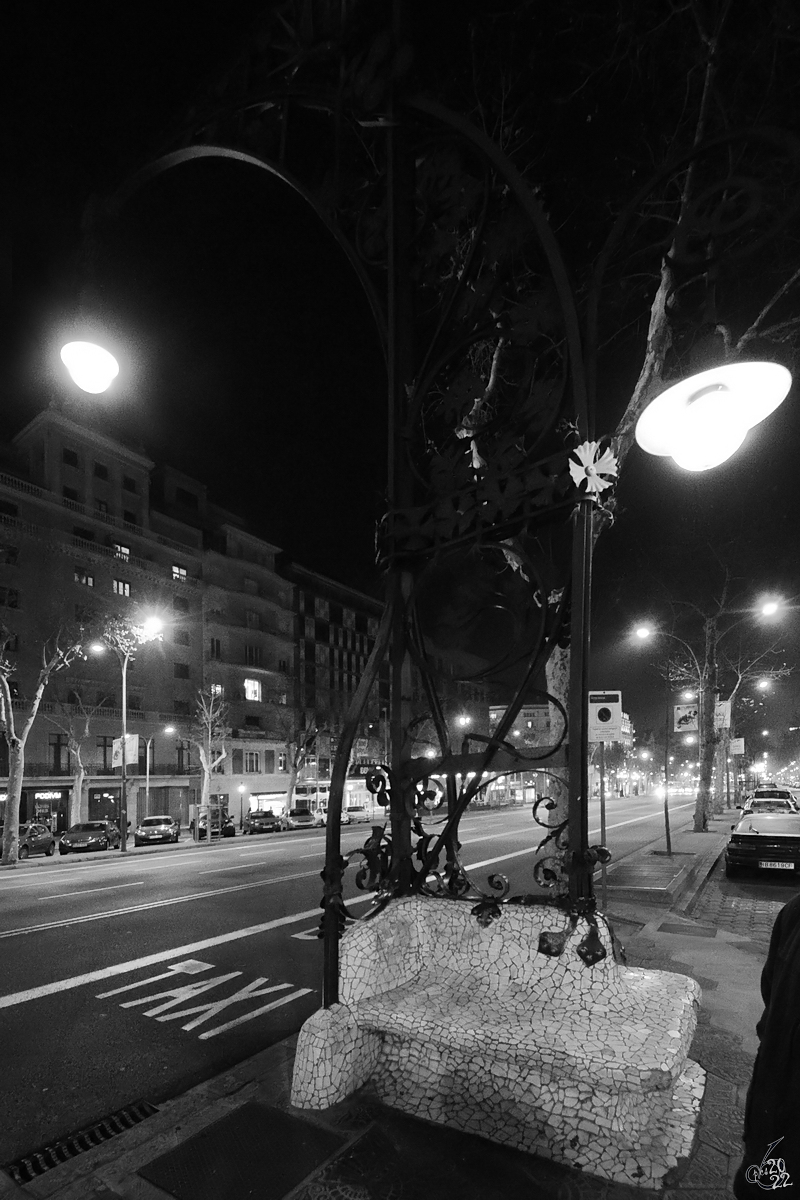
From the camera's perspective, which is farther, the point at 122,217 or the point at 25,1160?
the point at 122,217

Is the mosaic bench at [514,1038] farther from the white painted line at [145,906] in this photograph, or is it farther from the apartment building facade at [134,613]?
the apartment building facade at [134,613]

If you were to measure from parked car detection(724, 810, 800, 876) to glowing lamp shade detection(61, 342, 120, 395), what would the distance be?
49.0 feet

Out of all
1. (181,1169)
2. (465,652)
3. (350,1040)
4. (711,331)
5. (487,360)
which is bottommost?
(181,1169)

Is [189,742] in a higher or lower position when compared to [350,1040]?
lower

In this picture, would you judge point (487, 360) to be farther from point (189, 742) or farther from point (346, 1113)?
point (189, 742)

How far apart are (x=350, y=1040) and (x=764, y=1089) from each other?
94.5 inches

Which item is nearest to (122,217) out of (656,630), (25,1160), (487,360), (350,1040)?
(350,1040)

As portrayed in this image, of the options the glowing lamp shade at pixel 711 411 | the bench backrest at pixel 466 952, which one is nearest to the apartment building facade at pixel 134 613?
the bench backrest at pixel 466 952

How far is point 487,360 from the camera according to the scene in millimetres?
10297

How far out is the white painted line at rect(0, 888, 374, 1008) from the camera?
705 cm

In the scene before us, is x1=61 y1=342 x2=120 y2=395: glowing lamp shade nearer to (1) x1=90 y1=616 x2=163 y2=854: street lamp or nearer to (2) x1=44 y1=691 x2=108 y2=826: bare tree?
(1) x1=90 y1=616 x2=163 y2=854: street lamp

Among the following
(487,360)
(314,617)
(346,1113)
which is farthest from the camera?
(314,617)

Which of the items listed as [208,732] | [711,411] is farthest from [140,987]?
[208,732]

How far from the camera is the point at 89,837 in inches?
1208
